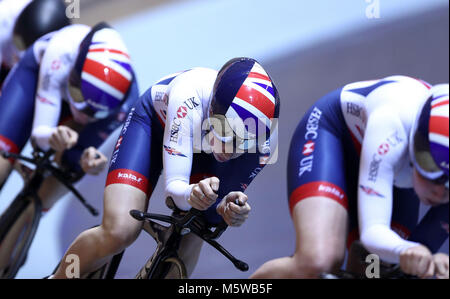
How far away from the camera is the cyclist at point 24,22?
175 inches

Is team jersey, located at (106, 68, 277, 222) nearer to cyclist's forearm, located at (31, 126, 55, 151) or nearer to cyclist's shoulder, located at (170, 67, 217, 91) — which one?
cyclist's shoulder, located at (170, 67, 217, 91)

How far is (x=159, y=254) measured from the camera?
266 cm

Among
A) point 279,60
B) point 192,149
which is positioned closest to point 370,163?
point 192,149

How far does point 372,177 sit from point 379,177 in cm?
3

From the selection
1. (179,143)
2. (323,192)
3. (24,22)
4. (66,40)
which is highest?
(24,22)

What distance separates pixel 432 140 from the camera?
2.30 meters

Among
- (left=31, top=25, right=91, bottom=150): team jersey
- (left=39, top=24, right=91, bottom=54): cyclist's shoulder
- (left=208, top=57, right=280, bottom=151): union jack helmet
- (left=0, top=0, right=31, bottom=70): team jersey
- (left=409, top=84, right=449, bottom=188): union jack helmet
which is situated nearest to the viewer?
(left=409, top=84, right=449, bottom=188): union jack helmet

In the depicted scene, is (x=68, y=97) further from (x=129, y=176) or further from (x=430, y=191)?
(x=430, y=191)

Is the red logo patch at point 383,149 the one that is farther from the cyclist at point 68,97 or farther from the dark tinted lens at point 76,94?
the dark tinted lens at point 76,94

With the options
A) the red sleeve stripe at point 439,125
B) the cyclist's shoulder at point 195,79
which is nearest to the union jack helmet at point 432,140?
the red sleeve stripe at point 439,125

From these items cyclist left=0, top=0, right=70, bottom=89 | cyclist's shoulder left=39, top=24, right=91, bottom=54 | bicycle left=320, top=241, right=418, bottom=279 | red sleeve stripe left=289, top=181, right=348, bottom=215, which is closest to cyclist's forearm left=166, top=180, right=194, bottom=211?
red sleeve stripe left=289, top=181, right=348, bottom=215

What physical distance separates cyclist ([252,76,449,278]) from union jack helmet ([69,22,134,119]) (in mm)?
1182

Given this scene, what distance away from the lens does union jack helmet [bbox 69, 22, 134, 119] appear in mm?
3607
